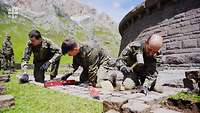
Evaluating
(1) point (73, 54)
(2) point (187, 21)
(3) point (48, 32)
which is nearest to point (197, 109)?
(1) point (73, 54)

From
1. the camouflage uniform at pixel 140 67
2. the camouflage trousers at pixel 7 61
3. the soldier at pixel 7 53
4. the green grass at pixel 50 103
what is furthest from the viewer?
the camouflage trousers at pixel 7 61

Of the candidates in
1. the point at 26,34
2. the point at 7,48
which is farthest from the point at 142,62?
the point at 26,34

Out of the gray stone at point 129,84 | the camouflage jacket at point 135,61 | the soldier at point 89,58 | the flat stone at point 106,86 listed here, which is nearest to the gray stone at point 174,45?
the soldier at point 89,58

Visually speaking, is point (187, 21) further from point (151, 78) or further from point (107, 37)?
point (107, 37)

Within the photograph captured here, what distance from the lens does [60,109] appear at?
5.44 meters

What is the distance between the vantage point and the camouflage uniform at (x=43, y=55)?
9.09 meters

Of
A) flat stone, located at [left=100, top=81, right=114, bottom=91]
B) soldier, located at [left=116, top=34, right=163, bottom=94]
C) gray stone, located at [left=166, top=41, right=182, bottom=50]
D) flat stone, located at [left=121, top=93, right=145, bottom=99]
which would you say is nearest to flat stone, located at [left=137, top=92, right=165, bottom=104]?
flat stone, located at [left=121, top=93, right=145, bottom=99]

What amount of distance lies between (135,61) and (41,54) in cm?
326

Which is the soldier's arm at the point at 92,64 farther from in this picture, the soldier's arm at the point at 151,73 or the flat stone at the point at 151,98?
the flat stone at the point at 151,98

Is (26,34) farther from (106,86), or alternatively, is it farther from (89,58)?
(106,86)

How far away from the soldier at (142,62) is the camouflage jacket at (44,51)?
2.49 m

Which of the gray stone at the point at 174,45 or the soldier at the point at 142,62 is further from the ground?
the gray stone at the point at 174,45

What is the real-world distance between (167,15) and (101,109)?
9.57 meters

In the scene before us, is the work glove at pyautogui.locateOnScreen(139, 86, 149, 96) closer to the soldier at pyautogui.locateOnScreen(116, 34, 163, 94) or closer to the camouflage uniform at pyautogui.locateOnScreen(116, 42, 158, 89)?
the soldier at pyautogui.locateOnScreen(116, 34, 163, 94)
